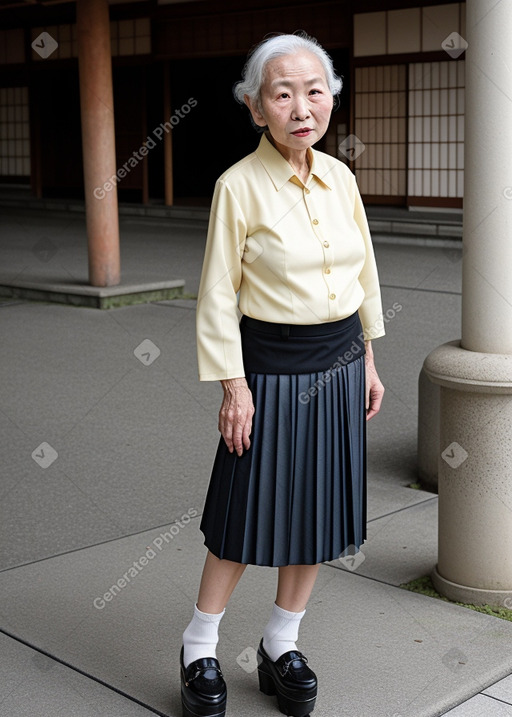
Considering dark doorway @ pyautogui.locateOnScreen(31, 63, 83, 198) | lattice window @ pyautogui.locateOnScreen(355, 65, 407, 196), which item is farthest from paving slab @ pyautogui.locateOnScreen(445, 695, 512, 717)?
dark doorway @ pyautogui.locateOnScreen(31, 63, 83, 198)

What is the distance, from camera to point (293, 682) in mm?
2406

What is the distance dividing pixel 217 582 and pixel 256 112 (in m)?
1.12

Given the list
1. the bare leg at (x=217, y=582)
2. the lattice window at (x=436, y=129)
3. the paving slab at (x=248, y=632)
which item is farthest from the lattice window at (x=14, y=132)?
the bare leg at (x=217, y=582)

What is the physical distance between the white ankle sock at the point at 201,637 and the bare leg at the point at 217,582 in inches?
0.7

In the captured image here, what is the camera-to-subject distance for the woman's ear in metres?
2.31

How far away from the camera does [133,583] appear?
126 inches

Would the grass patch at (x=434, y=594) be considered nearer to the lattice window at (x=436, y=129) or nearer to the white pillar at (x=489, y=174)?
the white pillar at (x=489, y=174)

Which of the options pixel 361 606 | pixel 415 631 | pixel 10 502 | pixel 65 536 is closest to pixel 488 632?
pixel 415 631

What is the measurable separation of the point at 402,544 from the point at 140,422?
76.5 inches

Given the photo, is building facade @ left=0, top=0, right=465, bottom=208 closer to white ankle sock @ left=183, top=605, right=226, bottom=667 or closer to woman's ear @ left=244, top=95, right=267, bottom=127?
woman's ear @ left=244, top=95, right=267, bottom=127

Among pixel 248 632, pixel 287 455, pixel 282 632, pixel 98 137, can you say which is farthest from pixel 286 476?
pixel 98 137

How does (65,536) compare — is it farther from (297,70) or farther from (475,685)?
(297,70)

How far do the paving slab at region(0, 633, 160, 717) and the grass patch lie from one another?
1042 mm

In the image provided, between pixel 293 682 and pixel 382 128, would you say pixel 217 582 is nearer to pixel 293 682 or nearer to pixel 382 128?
pixel 293 682
